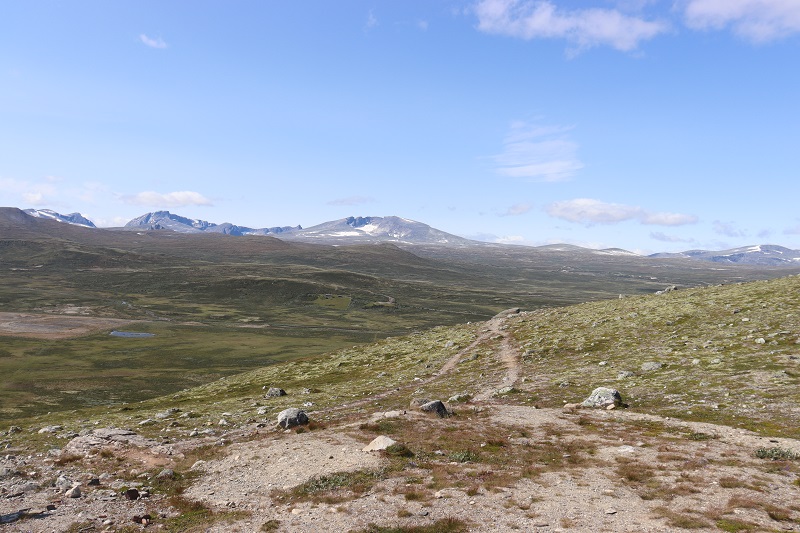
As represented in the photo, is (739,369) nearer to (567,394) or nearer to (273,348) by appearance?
(567,394)

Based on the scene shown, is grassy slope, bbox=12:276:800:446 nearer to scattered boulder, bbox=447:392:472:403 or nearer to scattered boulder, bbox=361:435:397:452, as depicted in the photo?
scattered boulder, bbox=447:392:472:403

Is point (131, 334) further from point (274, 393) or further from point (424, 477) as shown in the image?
point (424, 477)

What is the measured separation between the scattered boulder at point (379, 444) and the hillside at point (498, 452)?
21.7 inches

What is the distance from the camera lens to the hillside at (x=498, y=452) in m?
17.9

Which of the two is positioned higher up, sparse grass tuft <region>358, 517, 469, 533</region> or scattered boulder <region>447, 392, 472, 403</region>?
sparse grass tuft <region>358, 517, 469, 533</region>

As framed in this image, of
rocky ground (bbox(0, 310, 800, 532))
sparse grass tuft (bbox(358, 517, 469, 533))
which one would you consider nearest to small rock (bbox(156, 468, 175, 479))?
rocky ground (bbox(0, 310, 800, 532))

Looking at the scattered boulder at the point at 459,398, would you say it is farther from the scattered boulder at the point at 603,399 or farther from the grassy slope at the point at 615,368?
the scattered boulder at the point at 603,399

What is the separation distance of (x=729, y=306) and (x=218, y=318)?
604ft

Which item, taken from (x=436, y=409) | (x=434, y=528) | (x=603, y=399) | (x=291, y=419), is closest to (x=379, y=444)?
(x=436, y=409)

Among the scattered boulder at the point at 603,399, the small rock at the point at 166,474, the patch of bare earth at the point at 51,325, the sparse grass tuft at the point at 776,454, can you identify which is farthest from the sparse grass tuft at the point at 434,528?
the patch of bare earth at the point at 51,325

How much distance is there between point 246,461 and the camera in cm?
2508

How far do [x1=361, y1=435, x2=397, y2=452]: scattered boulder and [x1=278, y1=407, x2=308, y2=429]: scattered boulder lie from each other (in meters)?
7.49

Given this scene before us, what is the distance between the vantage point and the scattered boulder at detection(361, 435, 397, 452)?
83.0ft

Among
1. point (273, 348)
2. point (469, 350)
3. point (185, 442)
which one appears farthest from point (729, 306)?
point (273, 348)
